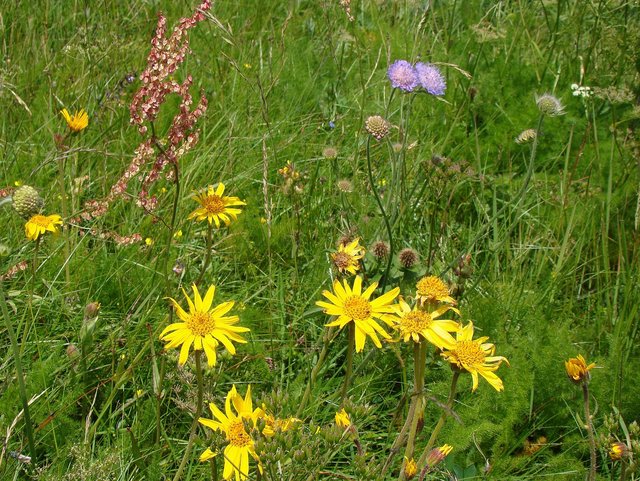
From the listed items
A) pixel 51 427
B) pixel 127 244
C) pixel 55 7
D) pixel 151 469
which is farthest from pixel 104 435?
pixel 55 7

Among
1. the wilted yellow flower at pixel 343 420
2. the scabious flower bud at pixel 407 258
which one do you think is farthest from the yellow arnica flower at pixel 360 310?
the scabious flower bud at pixel 407 258

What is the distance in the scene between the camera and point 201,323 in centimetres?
125

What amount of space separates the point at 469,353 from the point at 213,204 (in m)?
0.66

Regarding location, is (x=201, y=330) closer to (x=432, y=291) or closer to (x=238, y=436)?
(x=238, y=436)

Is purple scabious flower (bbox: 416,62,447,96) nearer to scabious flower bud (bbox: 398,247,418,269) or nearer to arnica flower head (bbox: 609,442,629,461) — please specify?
scabious flower bud (bbox: 398,247,418,269)

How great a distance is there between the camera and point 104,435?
167 centimetres

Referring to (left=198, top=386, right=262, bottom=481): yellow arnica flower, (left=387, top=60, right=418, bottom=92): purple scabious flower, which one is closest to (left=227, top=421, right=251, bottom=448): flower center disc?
(left=198, top=386, right=262, bottom=481): yellow arnica flower

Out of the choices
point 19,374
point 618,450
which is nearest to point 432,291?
point 618,450

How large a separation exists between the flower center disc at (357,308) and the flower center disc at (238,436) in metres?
0.26

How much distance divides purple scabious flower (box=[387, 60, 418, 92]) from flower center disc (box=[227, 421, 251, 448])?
1136mm

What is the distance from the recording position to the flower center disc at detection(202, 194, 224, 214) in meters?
1.59

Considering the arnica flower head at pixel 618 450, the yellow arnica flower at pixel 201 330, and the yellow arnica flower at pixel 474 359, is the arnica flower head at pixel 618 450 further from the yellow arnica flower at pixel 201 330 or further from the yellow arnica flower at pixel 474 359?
the yellow arnica flower at pixel 201 330

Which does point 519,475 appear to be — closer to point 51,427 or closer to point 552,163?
point 51,427

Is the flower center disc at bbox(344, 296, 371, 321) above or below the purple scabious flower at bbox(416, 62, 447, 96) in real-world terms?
below
